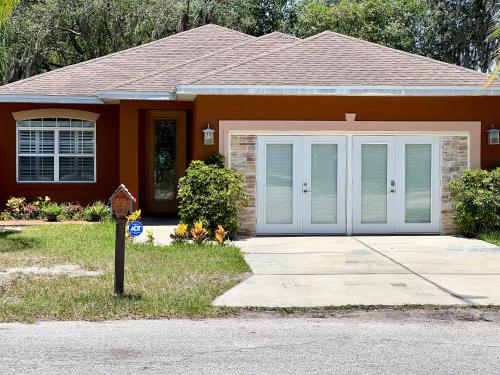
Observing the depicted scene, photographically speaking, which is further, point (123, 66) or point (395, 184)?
point (123, 66)

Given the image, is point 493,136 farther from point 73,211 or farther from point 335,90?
point 73,211

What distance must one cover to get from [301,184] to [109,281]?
Answer: 665 cm

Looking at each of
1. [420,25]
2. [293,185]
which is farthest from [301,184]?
[420,25]

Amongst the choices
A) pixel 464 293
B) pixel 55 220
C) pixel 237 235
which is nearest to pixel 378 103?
pixel 237 235

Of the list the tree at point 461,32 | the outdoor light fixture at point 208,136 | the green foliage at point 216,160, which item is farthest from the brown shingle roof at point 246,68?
the tree at point 461,32

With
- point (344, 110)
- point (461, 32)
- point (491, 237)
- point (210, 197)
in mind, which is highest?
point (461, 32)

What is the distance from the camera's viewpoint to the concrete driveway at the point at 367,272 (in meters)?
8.98

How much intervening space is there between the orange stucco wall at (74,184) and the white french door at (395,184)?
771 cm

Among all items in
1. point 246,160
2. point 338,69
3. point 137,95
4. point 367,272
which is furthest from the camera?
point 137,95

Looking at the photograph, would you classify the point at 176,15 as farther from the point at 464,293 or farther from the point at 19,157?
the point at 464,293

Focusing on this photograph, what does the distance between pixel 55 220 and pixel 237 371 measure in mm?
13620

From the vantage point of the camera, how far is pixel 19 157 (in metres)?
19.9

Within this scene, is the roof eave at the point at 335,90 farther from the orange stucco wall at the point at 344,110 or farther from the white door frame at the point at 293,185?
the white door frame at the point at 293,185

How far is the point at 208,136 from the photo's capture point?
1532 cm
